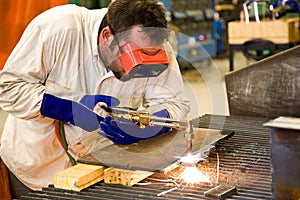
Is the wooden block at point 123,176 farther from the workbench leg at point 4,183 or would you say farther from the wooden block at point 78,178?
the workbench leg at point 4,183

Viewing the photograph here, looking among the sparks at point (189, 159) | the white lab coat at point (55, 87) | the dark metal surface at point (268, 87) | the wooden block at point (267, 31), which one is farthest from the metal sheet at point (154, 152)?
the wooden block at point (267, 31)

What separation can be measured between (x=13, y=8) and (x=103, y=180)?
1.17 m

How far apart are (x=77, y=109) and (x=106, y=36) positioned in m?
0.27

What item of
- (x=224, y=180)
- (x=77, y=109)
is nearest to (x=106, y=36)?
(x=77, y=109)

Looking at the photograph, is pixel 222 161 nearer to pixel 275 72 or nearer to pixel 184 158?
pixel 184 158

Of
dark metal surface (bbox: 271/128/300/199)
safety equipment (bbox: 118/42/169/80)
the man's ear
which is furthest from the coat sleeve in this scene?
dark metal surface (bbox: 271/128/300/199)

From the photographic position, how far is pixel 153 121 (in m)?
1.56

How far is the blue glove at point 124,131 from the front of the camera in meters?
1.59

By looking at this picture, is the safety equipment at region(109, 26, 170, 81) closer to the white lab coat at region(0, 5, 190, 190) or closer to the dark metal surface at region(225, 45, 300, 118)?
the white lab coat at region(0, 5, 190, 190)

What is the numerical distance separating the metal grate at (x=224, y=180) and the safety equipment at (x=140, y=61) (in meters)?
0.34

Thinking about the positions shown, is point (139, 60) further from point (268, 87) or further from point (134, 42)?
point (268, 87)

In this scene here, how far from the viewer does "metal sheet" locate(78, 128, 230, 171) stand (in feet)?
4.85

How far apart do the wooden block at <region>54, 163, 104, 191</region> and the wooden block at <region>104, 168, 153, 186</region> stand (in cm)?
3

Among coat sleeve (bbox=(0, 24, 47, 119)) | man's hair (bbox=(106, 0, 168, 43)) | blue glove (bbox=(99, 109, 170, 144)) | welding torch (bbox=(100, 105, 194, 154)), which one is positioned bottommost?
blue glove (bbox=(99, 109, 170, 144))
